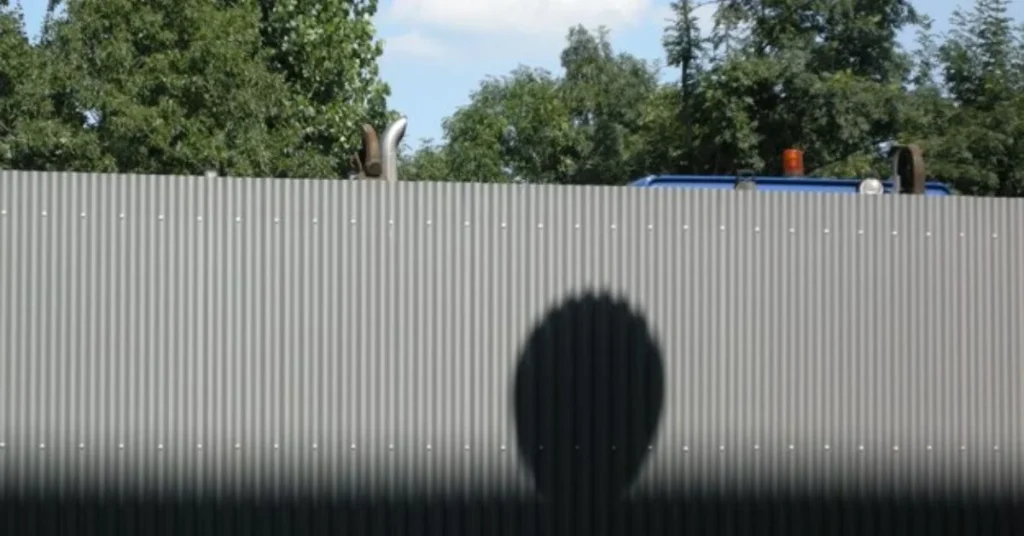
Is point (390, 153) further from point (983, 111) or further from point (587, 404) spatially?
point (983, 111)

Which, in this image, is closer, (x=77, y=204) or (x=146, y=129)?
(x=77, y=204)

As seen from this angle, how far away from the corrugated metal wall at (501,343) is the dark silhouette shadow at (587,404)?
1 centimetres

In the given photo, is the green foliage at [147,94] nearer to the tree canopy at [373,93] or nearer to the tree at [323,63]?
the tree canopy at [373,93]

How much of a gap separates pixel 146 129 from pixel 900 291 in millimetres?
14796

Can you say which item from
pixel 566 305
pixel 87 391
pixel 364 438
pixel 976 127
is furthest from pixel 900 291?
pixel 976 127

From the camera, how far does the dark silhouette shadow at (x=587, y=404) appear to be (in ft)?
29.1

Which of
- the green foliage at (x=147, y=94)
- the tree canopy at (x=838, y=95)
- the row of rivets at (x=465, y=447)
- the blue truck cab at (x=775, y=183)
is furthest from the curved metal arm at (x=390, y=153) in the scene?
the tree canopy at (x=838, y=95)

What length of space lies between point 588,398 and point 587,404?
32 millimetres

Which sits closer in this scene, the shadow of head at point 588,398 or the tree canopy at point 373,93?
the shadow of head at point 588,398

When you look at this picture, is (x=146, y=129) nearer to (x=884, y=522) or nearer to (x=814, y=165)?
(x=814, y=165)

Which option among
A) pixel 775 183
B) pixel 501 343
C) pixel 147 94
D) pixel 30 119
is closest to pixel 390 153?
pixel 501 343

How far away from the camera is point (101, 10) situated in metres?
23.4

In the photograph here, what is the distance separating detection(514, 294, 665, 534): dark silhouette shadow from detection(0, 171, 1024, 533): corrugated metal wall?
0.01 metres

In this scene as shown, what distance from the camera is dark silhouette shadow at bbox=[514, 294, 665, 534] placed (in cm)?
888
